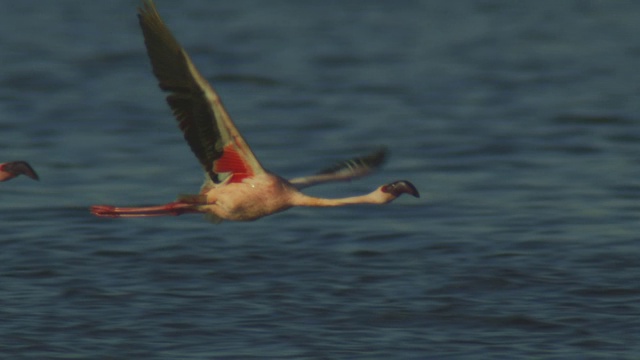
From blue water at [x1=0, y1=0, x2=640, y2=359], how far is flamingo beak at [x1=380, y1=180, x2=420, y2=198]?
2.77 ft

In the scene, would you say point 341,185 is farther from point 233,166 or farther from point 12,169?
point 12,169

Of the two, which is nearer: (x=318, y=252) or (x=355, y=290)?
(x=355, y=290)

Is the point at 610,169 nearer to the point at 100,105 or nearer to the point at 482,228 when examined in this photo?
the point at 482,228

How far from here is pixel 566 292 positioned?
11.2 meters

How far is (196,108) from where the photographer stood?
32.5ft

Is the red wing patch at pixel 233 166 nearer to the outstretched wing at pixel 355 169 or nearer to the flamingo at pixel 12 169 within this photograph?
the outstretched wing at pixel 355 169

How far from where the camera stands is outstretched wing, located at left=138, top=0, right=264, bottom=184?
956 centimetres

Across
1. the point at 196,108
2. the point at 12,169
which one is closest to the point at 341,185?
the point at 12,169

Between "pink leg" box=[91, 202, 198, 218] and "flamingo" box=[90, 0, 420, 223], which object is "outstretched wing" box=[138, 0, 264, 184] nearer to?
"flamingo" box=[90, 0, 420, 223]

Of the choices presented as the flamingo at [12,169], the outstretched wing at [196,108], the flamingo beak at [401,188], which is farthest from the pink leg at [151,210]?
the flamingo beak at [401,188]

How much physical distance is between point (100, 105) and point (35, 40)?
4.84 meters

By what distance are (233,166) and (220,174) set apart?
18 centimetres

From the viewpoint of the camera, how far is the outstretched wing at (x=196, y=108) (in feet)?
31.4

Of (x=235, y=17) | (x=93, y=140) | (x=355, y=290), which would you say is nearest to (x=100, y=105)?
(x=93, y=140)
